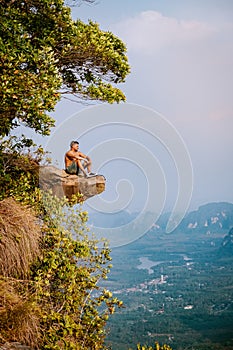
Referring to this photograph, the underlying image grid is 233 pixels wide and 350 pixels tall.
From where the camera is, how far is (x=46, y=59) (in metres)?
9.52

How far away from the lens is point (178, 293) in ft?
613

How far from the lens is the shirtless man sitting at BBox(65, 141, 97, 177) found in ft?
37.9

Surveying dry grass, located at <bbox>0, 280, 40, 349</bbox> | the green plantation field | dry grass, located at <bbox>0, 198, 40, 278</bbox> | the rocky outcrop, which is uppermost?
the rocky outcrop

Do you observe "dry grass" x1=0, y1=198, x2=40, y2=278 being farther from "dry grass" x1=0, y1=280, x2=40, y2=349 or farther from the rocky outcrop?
the rocky outcrop

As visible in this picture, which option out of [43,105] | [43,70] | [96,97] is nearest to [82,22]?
[96,97]

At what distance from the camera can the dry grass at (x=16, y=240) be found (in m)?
8.28

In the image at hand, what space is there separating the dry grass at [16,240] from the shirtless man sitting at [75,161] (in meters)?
2.86

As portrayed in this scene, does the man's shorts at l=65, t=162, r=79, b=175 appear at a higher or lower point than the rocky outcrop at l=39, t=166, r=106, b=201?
higher

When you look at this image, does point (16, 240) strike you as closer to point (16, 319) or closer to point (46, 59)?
point (16, 319)

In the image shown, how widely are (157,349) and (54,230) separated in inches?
126

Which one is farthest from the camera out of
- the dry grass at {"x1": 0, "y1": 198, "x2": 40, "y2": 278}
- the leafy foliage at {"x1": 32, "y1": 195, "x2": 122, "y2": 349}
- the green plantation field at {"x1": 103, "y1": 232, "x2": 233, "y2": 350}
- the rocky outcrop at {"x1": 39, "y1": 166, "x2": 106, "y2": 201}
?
the green plantation field at {"x1": 103, "y1": 232, "x2": 233, "y2": 350}

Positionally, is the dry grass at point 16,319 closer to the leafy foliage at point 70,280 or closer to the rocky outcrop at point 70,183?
→ the leafy foliage at point 70,280

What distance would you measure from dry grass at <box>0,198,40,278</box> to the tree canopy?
1.94 m

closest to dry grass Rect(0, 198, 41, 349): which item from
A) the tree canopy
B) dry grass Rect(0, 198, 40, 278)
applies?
dry grass Rect(0, 198, 40, 278)
